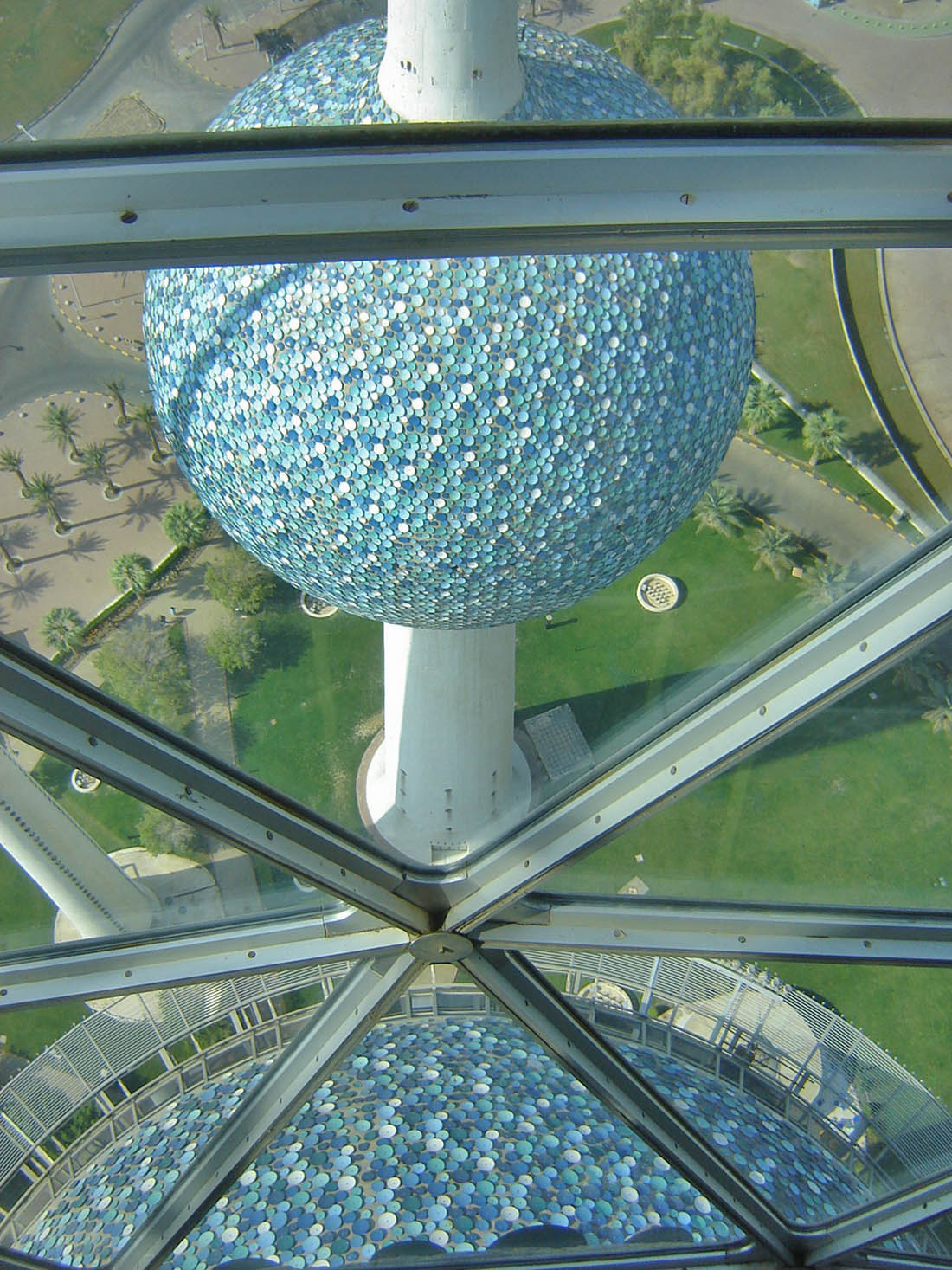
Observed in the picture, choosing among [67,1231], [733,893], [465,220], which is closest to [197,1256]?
[67,1231]

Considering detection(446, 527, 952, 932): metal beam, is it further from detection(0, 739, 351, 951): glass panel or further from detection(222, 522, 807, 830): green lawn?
detection(222, 522, 807, 830): green lawn

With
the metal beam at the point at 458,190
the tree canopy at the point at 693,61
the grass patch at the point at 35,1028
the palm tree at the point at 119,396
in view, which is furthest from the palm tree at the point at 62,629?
the metal beam at the point at 458,190

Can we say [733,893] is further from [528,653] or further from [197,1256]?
[528,653]

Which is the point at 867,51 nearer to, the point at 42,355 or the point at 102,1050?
the point at 42,355

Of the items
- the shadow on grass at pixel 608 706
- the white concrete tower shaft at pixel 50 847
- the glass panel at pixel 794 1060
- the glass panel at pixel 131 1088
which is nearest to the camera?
the shadow on grass at pixel 608 706

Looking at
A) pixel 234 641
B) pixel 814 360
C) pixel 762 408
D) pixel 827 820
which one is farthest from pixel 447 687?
pixel 814 360

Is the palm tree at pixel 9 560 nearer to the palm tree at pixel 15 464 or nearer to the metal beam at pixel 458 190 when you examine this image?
the palm tree at pixel 15 464
